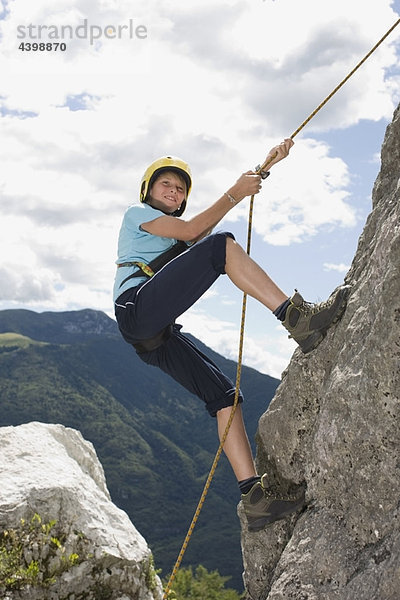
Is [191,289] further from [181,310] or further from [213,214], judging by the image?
[213,214]

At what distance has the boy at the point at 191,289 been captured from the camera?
5059 millimetres

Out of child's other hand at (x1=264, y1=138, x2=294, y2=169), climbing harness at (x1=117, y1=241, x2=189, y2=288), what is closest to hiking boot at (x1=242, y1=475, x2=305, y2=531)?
climbing harness at (x1=117, y1=241, x2=189, y2=288)

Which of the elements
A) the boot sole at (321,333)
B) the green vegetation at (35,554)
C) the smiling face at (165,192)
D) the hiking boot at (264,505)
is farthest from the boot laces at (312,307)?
the green vegetation at (35,554)

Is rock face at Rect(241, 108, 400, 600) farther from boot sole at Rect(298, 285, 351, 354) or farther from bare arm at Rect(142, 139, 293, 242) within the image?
bare arm at Rect(142, 139, 293, 242)

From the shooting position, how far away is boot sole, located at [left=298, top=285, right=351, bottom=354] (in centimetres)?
520

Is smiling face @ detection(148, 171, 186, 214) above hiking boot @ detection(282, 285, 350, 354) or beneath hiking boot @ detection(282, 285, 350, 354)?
above

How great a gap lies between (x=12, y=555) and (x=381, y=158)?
6.71m

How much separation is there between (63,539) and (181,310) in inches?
182

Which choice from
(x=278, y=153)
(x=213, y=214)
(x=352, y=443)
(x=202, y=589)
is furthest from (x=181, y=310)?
(x=202, y=589)

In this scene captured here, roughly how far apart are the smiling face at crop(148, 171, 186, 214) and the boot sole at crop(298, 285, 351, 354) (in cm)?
193

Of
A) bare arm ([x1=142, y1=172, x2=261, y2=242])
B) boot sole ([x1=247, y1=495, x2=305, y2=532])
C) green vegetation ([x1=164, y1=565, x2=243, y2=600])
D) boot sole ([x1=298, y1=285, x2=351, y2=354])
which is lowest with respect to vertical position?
green vegetation ([x1=164, y1=565, x2=243, y2=600])

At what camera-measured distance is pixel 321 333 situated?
5234 mm

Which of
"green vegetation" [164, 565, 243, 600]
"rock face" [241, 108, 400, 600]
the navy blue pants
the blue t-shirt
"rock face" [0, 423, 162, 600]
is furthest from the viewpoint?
"green vegetation" [164, 565, 243, 600]

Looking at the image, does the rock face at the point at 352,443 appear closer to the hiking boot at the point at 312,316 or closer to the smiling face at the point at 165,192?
the hiking boot at the point at 312,316
